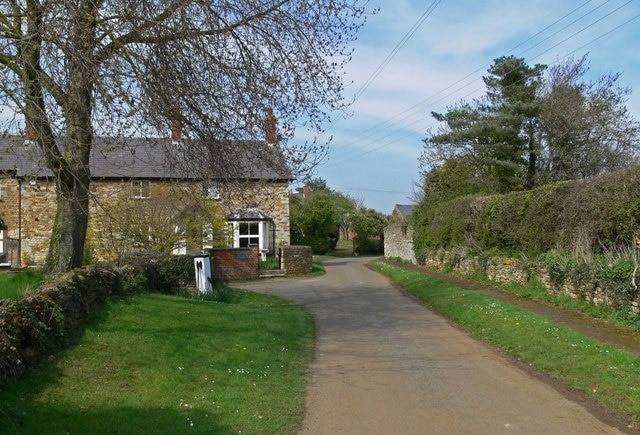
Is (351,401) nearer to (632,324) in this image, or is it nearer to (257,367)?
(257,367)

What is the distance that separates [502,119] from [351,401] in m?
26.2

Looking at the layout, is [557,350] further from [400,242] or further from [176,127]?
[400,242]

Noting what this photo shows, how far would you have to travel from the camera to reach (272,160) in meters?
11.7

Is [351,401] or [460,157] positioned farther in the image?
[460,157]

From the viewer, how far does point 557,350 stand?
961 centimetres

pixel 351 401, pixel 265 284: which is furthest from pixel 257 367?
pixel 265 284

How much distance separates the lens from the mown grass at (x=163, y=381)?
19.0 feet

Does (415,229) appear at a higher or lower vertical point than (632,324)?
higher

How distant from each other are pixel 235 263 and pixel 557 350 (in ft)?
65.1

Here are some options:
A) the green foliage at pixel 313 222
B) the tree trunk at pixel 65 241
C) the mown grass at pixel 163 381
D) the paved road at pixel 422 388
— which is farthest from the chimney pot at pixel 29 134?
the green foliage at pixel 313 222

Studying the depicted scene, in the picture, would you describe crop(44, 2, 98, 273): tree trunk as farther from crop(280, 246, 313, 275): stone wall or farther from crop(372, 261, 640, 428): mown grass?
crop(280, 246, 313, 275): stone wall

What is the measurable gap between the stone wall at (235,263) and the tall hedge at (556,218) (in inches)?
351

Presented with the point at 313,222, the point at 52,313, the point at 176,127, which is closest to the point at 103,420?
the point at 52,313

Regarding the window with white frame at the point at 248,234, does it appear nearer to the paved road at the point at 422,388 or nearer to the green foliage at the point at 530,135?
the green foliage at the point at 530,135
